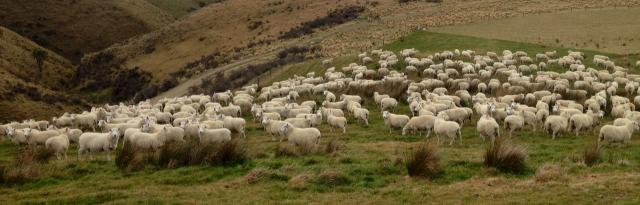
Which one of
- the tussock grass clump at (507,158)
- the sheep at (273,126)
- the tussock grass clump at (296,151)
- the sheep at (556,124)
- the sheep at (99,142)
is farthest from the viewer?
the sheep at (273,126)

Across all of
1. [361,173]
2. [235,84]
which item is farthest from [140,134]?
[235,84]

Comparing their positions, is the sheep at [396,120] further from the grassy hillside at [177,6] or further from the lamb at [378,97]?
the grassy hillside at [177,6]

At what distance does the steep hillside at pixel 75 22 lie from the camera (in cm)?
11744

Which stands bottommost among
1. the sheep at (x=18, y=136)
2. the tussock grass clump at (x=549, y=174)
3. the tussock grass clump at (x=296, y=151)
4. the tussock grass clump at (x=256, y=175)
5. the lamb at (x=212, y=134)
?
the sheep at (x=18, y=136)

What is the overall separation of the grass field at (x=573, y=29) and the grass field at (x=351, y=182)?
1223 inches

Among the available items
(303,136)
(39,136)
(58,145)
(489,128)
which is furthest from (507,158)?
(39,136)

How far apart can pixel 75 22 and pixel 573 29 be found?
336 ft

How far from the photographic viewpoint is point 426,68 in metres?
41.5

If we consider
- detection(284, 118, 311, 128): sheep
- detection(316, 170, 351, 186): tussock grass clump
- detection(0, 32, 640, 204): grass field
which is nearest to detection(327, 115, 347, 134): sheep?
detection(284, 118, 311, 128): sheep

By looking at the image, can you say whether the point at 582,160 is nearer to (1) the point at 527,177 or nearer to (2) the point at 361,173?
(1) the point at 527,177

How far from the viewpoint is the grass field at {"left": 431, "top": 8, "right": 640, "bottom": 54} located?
48312 mm

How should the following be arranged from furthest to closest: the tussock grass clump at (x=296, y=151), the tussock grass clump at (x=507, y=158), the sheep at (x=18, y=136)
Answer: the sheep at (x=18, y=136)
the tussock grass clump at (x=296, y=151)
the tussock grass clump at (x=507, y=158)

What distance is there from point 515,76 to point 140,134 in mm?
21968

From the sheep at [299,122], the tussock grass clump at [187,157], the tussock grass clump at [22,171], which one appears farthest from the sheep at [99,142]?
the sheep at [299,122]
